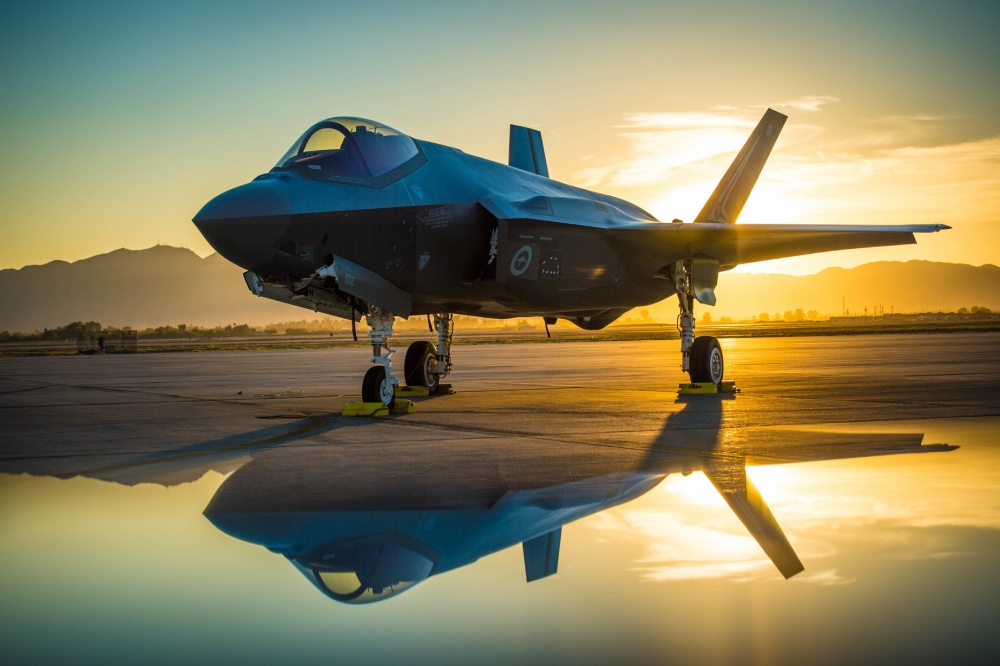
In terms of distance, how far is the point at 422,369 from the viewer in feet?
50.8

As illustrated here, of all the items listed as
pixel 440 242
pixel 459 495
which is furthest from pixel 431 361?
pixel 459 495

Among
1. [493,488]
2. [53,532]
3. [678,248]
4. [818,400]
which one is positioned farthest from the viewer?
[678,248]

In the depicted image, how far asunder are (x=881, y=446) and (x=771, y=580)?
15.1 feet

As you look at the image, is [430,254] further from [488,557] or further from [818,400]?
[488,557]

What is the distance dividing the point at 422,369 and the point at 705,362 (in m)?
4.78

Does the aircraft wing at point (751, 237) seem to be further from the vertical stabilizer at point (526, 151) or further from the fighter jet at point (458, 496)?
the fighter jet at point (458, 496)

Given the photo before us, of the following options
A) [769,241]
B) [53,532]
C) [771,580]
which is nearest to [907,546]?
[771,580]

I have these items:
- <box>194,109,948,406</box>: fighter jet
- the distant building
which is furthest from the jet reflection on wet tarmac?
the distant building

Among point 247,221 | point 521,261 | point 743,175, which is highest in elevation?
point 743,175

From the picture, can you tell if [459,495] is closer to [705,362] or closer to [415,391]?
[415,391]

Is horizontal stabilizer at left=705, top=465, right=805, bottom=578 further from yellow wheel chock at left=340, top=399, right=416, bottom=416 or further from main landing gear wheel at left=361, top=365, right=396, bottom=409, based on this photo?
main landing gear wheel at left=361, top=365, right=396, bottom=409

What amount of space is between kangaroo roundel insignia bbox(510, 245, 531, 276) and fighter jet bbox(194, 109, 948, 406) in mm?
22

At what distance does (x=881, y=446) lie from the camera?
7.81 meters

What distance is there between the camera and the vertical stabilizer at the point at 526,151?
1838 centimetres
